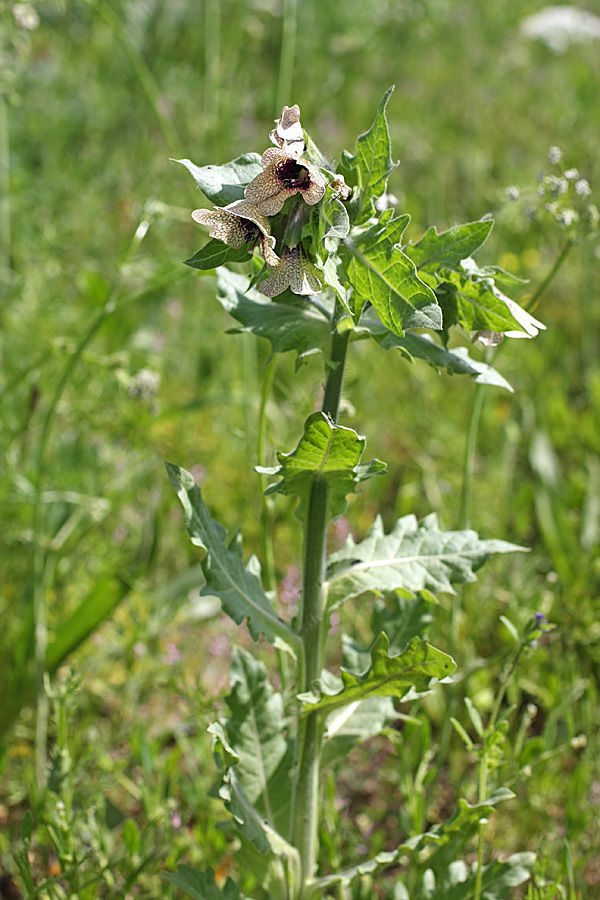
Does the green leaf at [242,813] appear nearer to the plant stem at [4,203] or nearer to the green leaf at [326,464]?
the green leaf at [326,464]

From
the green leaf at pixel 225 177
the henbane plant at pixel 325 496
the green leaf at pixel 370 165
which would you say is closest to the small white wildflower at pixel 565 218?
the henbane plant at pixel 325 496

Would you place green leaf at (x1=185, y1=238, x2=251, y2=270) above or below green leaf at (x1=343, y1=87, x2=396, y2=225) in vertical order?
below

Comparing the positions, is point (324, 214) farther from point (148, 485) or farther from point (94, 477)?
point (148, 485)

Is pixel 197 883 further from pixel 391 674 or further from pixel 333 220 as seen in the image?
pixel 333 220

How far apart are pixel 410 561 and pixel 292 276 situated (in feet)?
2.11

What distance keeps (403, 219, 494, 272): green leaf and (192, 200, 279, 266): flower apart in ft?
0.91

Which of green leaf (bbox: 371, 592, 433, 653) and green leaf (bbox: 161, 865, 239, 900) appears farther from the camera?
green leaf (bbox: 371, 592, 433, 653)

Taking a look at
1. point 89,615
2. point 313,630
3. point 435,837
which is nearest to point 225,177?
point 313,630

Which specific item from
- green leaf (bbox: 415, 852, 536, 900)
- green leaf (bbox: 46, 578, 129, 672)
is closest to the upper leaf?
green leaf (bbox: 415, 852, 536, 900)

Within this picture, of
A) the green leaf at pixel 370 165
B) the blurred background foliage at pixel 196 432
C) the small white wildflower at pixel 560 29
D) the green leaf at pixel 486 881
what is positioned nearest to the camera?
the green leaf at pixel 370 165

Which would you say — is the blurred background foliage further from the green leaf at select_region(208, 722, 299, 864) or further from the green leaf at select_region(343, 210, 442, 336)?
the green leaf at select_region(343, 210, 442, 336)

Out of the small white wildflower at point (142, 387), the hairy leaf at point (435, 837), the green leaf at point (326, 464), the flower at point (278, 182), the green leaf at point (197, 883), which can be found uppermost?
the flower at point (278, 182)

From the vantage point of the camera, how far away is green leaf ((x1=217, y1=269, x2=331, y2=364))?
141 cm

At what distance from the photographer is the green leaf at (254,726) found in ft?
5.70
